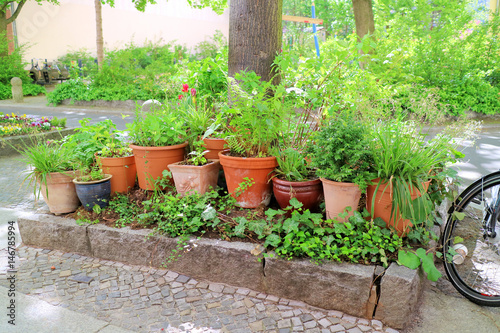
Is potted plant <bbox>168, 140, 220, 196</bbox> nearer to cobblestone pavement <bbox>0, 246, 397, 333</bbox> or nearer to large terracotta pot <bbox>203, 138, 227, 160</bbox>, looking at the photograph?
large terracotta pot <bbox>203, 138, 227, 160</bbox>

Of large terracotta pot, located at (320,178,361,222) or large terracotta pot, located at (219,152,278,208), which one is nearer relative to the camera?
large terracotta pot, located at (320,178,361,222)

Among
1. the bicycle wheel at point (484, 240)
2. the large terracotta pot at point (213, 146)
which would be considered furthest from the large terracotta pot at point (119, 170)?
the bicycle wheel at point (484, 240)

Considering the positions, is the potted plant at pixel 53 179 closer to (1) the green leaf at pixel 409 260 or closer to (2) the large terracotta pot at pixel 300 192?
(2) the large terracotta pot at pixel 300 192

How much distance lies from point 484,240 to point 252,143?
1967mm

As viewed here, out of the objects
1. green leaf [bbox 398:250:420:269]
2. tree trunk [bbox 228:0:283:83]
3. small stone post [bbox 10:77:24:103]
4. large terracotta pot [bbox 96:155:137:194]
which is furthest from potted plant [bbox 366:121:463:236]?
small stone post [bbox 10:77:24:103]

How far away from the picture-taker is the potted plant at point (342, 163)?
2744mm

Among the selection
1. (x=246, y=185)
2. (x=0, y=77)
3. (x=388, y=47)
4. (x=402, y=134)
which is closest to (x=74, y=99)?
(x=0, y=77)

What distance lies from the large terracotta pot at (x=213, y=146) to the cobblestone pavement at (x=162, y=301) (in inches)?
49.1

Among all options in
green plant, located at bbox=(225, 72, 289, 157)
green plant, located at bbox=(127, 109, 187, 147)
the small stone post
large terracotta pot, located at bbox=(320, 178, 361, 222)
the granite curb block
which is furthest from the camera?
the small stone post

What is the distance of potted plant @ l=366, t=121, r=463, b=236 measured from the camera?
267 centimetres

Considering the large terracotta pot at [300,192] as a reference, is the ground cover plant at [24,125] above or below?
above

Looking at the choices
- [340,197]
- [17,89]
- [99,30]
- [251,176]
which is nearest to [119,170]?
[251,176]

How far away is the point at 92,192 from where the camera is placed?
3584 millimetres

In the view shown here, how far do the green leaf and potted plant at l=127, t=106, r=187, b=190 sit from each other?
7.28ft
